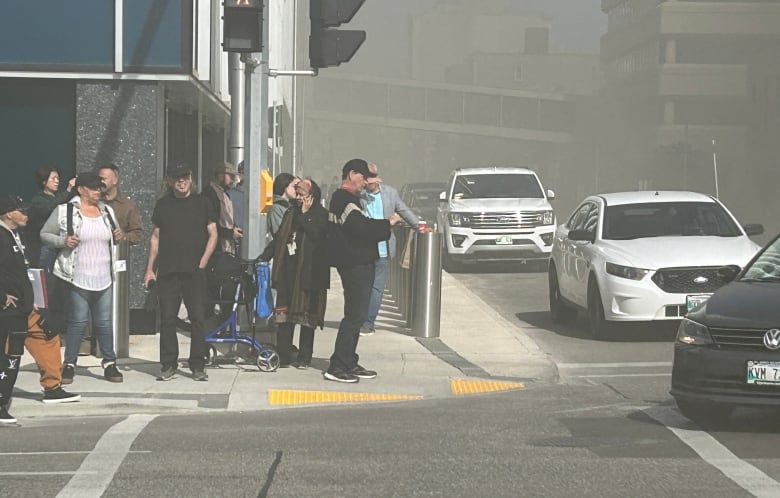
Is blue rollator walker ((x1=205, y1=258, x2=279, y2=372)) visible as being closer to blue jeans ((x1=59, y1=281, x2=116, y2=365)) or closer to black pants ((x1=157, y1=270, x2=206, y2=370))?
black pants ((x1=157, y1=270, x2=206, y2=370))

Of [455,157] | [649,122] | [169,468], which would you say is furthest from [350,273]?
[455,157]

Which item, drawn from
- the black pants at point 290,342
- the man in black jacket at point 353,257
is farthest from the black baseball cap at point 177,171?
the black pants at point 290,342

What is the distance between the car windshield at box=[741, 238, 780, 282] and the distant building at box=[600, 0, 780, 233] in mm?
69937

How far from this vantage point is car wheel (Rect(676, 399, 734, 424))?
1028 centimetres

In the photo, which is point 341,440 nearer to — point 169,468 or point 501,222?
point 169,468

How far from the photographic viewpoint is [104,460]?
8.81 m

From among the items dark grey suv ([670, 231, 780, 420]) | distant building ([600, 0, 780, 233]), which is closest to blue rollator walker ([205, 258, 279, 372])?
dark grey suv ([670, 231, 780, 420])

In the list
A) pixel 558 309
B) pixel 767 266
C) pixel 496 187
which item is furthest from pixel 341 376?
pixel 496 187

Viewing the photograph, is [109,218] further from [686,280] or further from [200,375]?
[686,280]

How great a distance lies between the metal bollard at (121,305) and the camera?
1419cm

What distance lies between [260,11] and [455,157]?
4363 inches

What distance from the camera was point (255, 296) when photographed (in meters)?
14.1

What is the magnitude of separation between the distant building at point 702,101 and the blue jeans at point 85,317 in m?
70.0

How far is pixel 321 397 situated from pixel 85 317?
219cm
